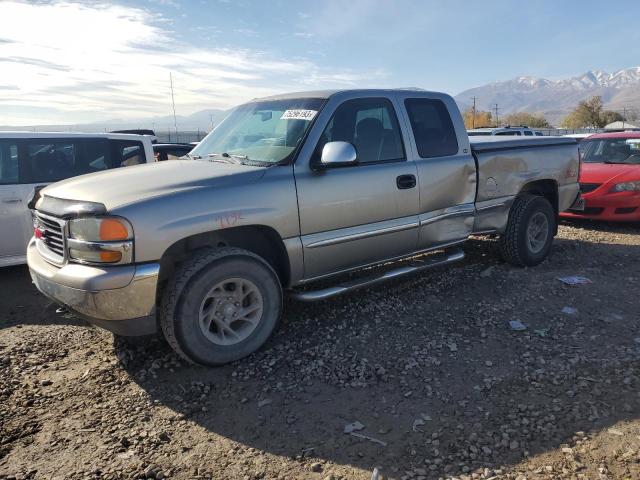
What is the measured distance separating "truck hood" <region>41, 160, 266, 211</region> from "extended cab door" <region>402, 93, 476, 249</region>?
67.8 inches

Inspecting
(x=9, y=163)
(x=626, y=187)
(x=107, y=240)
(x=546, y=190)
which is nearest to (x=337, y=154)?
(x=107, y=240)

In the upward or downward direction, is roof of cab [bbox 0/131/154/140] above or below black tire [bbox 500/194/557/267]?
above

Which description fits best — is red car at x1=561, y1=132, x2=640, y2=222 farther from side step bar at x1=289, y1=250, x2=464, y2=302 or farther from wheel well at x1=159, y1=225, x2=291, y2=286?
wheel well at x1=159, y1=225, x2=291, y2=286

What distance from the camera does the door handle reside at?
14.4ft

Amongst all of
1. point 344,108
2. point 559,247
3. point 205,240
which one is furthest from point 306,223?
point 559,247

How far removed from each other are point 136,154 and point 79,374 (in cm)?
403

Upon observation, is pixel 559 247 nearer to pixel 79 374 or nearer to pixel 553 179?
pixel 553 179

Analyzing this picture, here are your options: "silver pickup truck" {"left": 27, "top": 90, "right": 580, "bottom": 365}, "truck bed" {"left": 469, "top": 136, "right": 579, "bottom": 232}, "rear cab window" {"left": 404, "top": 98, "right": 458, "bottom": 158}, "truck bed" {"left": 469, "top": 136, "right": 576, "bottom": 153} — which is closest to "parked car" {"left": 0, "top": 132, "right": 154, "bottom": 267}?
"silver pickup truck" {"left": 27, "top": 90, "right": 580, "bottom": 365}

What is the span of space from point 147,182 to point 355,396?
206cm

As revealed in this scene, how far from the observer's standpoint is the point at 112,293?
10.1 ft

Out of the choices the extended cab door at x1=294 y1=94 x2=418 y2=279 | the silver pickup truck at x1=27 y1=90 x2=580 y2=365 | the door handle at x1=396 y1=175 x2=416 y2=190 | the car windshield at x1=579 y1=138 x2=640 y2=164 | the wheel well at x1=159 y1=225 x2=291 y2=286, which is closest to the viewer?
the silver pickup truck at x1=27 y1=90 x2=580 y2=365

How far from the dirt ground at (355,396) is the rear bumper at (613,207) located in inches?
132

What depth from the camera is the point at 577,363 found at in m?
3.48

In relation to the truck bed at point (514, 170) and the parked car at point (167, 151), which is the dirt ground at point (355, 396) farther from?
the parked car at point (167, 151)
